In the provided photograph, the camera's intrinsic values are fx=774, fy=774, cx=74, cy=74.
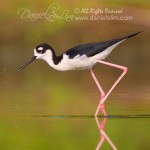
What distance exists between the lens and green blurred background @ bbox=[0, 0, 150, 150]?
7.32 metres

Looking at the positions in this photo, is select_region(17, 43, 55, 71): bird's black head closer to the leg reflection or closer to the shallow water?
the shallow water

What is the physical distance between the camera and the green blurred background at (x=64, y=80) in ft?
24.0

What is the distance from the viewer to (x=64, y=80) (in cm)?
1170

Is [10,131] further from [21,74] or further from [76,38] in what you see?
[76,38]

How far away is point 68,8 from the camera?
40.6ft

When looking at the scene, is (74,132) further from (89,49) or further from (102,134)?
(89,49)
